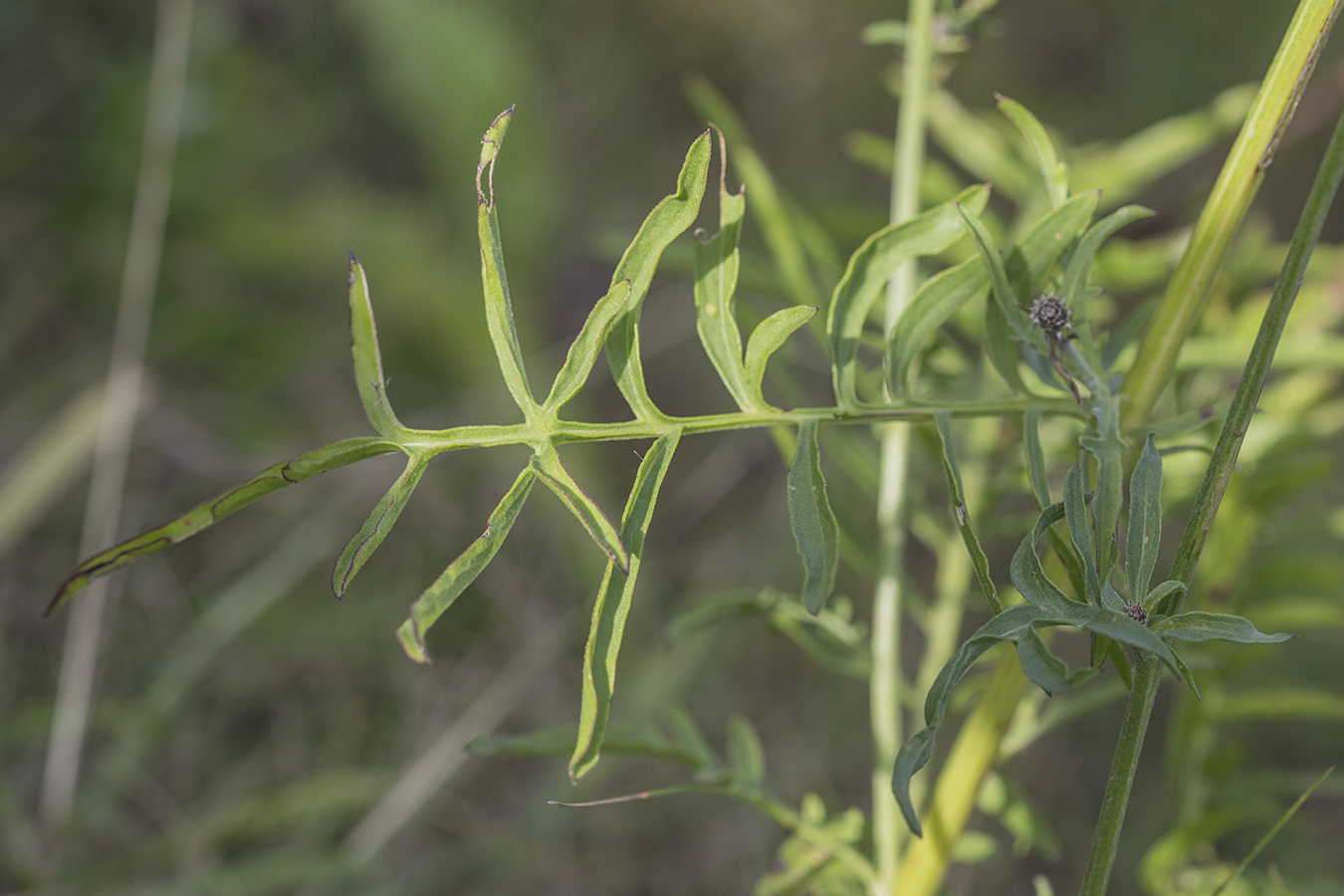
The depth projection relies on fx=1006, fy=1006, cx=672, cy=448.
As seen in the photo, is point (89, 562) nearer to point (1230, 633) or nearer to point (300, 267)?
point (1230, 633)

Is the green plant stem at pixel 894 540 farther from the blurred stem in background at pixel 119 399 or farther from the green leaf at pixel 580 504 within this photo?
the blurred stem in background at pixel 119 399

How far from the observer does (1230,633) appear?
1.78 ft

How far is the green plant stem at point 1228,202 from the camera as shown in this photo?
57 centimetres

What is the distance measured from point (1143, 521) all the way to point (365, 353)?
1.50ft

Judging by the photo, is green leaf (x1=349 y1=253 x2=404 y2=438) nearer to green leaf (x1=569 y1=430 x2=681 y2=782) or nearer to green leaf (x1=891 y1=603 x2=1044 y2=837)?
green leaf (x1=569 y1=430 x2=681 y2=782)

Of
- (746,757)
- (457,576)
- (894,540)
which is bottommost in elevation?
(746,757)

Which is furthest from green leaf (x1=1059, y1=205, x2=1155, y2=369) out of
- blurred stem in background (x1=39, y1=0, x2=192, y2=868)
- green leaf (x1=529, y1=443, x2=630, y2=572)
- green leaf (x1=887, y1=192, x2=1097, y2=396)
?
blurred stem in background (x1=39, y1=0, x2=192, y2=868)

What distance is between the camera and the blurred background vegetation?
6.00 feet

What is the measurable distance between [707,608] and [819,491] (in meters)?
0.26

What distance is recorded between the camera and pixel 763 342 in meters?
0.66

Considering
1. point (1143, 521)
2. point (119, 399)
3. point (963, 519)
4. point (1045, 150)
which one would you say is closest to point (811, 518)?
point (963, 519)

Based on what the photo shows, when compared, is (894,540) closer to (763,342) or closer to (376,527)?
(763,342)

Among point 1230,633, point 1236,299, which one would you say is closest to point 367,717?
point 1236,299

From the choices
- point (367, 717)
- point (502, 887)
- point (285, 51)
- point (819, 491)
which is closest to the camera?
point (819, 491)
